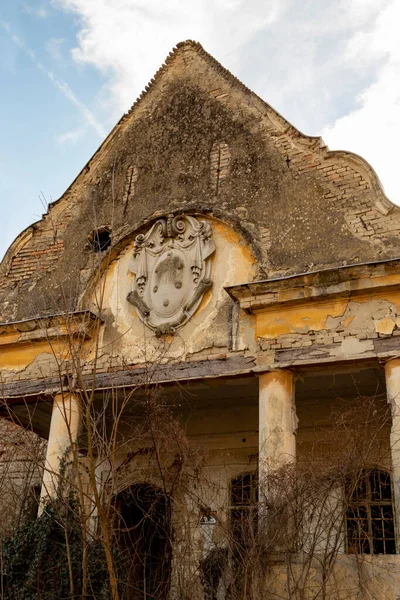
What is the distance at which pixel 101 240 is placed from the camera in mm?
10836

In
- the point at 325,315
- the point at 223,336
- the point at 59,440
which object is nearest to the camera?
the point at 325,315

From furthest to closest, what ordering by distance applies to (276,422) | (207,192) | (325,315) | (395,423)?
1. (207,192)
2. (325,315)
3. (276,422)
4. (395,423)

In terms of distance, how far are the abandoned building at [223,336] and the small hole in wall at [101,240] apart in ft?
0.08

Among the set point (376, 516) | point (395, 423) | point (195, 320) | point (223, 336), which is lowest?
point (376, 516)

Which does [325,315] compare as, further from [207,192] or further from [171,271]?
[207,192]

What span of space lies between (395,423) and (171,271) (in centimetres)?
392

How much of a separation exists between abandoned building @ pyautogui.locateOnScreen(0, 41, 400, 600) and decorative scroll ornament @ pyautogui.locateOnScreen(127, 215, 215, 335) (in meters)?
0.03

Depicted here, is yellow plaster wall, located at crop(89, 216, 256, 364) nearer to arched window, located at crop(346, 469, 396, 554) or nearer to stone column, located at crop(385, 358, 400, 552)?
stone column, located at crop(385, 358, 400, 552)

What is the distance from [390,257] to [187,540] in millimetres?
4142

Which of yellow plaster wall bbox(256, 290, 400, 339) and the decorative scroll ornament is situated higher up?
the decorative scroll ornament

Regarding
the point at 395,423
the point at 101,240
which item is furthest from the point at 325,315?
the point at 101,240

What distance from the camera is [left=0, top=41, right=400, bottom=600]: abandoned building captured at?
23.4ft

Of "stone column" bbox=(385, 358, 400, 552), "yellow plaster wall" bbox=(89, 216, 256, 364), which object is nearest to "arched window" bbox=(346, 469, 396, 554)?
"stone column" bbox=(385, 358, 400, 552)

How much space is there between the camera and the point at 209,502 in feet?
29.8
